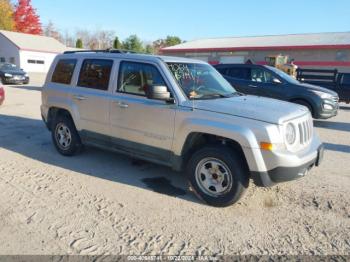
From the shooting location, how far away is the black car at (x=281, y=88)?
9.90 m

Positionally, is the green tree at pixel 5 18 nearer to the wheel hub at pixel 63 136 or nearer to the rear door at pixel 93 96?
the wheel hub at pixel 63 136

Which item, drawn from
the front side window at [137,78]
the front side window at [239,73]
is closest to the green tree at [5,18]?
the front side window at [239,73]

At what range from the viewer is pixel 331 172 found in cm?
565

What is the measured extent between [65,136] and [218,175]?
3405mm

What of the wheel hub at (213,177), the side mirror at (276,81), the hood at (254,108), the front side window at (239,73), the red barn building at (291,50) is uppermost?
the red barn building at (291,50)

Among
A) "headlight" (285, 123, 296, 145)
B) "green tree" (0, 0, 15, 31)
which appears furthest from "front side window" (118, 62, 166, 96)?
"green tree" (0, 0, 15, 31)

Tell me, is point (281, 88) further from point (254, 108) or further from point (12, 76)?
point (12, 76)

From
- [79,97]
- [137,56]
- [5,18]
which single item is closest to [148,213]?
[137,56]

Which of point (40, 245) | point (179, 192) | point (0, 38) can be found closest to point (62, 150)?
point (179, 192)

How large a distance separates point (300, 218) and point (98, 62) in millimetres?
4037

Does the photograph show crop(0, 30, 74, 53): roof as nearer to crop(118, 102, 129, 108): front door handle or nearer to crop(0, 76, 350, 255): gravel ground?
crop(0, 76, 350, 255): gravel ground

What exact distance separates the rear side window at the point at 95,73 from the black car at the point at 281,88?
6203 mm

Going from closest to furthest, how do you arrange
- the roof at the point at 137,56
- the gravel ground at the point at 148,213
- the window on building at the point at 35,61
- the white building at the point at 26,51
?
the gravel ground at the point at 148,213 → the roof at the point at 137,56 → the white building at the point at 26,51 → the window on building at the point at 35,61

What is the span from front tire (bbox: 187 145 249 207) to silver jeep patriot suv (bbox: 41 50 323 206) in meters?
0.01
